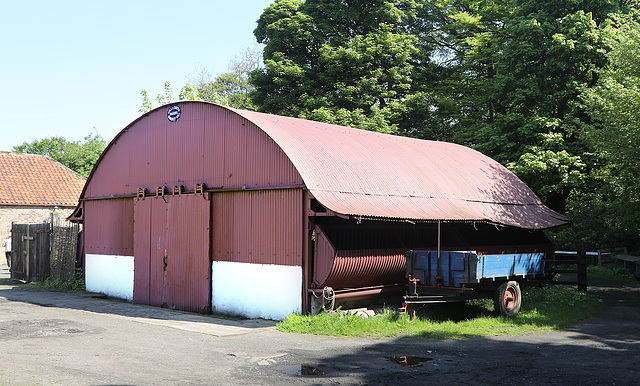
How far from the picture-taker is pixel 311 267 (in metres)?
15.2

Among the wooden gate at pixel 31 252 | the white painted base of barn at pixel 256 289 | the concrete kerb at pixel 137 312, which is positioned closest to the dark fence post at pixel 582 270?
the white painted base of barn at pixel 256 289

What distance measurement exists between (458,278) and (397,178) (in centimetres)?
400

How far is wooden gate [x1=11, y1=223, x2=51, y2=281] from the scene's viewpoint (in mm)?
24828

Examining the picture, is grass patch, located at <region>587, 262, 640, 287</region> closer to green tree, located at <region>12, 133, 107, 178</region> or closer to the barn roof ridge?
the barn roof ridge

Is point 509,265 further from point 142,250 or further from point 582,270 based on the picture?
point 142,250

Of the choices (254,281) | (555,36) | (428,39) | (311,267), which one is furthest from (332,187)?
(428,39)

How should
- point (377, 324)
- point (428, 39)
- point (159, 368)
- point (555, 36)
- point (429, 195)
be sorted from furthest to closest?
point (428, 39)
point (555, 36)
point (429, 195)
point (377, 324)
point (159, 368)

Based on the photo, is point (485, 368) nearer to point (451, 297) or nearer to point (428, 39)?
point (451, 297)

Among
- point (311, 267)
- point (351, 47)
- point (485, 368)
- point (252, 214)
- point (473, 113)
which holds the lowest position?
point (485, 368)

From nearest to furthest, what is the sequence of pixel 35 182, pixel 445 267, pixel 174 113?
pixel 445 267, pixel 174 113, pixel 35 182

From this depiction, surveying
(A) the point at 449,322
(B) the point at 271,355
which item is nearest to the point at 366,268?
(A) the point at 449,322

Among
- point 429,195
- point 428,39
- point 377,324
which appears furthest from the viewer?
point 428,39

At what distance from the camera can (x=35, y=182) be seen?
1494 inches

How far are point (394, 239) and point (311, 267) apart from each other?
2.90m
